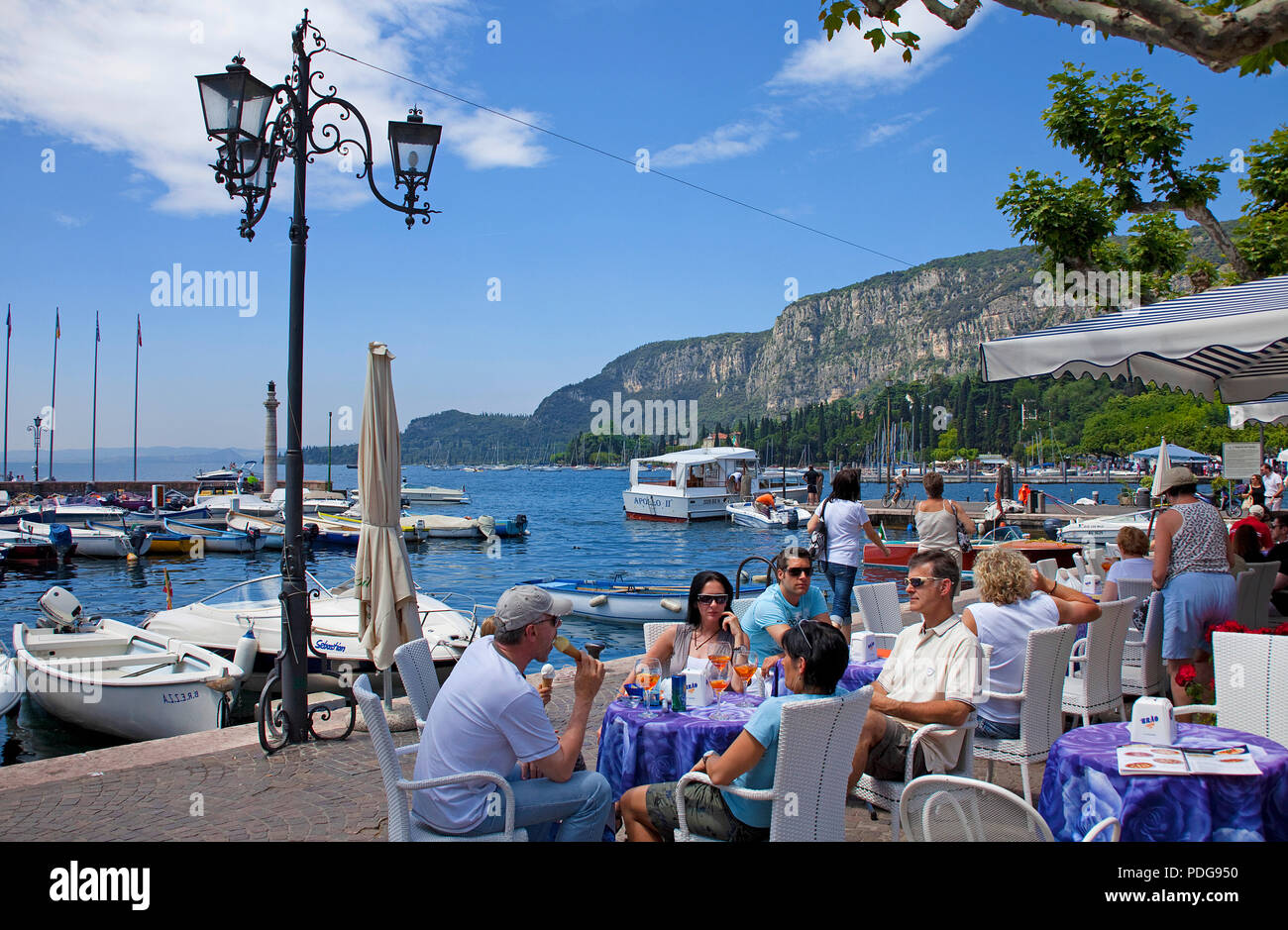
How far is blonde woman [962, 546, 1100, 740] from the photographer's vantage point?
14.4 feet

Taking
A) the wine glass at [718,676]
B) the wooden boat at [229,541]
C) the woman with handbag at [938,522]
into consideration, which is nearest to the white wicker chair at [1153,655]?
the woman with handbag at [938,522]

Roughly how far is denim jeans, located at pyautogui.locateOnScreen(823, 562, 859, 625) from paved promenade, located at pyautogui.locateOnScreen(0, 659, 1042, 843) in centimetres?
302

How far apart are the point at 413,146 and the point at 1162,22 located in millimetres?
4916

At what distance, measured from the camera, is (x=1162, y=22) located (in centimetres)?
340

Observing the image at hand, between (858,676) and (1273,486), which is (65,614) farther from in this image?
(1273,486)

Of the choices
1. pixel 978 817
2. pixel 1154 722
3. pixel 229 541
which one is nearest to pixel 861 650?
pixel 1154 722

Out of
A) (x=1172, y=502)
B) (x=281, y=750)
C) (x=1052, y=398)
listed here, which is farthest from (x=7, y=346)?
(x=1052, y=398)

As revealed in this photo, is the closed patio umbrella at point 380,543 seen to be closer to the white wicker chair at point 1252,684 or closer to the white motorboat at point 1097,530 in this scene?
the white wicker chair at point 1252,684

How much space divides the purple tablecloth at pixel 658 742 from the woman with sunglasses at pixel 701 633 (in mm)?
925

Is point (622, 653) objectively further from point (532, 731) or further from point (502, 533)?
point (502, 533)

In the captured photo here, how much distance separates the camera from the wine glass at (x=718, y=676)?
3.93 metres

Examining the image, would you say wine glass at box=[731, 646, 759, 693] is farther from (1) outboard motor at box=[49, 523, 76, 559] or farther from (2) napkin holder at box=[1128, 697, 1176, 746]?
(1) outboard motor at box=[49, 523, 76, 559]

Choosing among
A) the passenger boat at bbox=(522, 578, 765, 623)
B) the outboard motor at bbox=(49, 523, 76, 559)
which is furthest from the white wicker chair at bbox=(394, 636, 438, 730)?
the outboard motor at bbox=(49, 523, 76, 559)

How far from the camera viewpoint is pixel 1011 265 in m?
168
